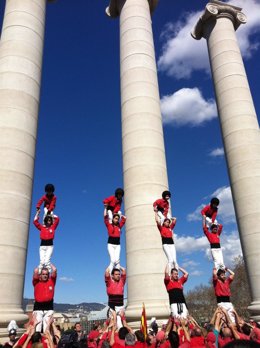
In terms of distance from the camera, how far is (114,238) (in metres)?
20.5

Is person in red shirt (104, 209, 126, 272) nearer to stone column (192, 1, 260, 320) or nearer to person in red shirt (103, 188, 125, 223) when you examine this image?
person in red shirt (103, 188, 125, 223)

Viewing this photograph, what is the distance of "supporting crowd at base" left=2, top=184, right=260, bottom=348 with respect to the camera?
14.8 meters

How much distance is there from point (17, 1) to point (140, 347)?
3854 centimetres

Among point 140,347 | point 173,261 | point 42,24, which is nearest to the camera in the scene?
point 140,347

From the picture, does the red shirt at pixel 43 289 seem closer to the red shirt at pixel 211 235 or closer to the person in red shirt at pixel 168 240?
the person in red shirt at pixel 168 240

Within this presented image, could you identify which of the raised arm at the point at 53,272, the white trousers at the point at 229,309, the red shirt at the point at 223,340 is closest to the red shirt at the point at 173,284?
the white trousers at the point at 229,309

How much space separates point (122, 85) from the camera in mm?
42344

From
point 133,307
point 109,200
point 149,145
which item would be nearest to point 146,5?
point 149,145

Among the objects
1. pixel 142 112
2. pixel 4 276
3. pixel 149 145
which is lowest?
pixel 4 276

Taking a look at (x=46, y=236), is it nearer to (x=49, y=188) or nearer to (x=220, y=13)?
(x=49, y=188)

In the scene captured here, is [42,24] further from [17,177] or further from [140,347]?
[140,347]

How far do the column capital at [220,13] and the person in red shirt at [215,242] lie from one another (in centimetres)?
3987

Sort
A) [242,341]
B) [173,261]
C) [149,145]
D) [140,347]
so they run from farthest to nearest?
[149,145] → [173,261] → [140,347] → [242,341]

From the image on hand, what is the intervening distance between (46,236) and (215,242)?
11.4m
